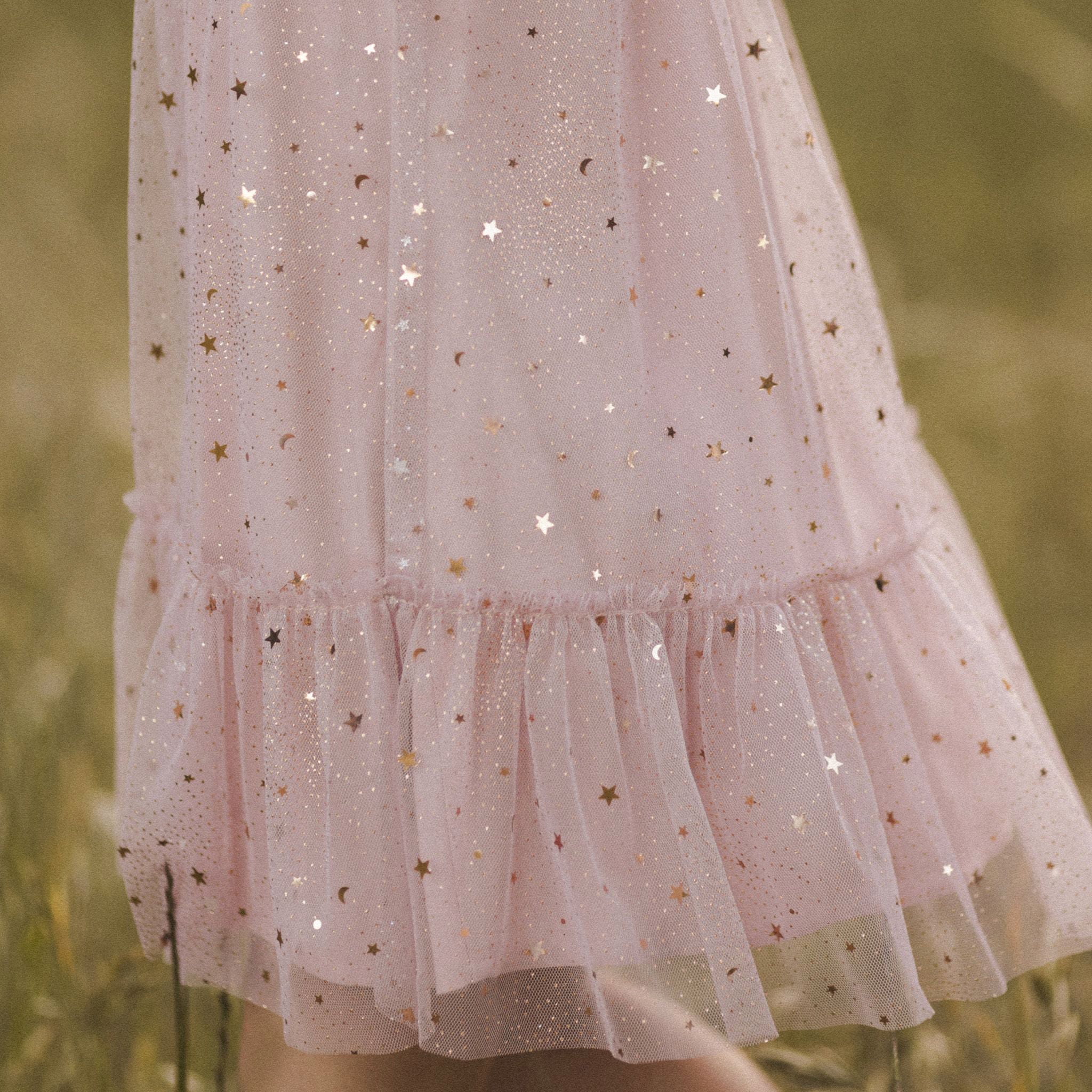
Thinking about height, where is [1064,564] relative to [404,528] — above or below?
below

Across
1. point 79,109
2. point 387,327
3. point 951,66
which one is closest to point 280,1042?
point 387,327

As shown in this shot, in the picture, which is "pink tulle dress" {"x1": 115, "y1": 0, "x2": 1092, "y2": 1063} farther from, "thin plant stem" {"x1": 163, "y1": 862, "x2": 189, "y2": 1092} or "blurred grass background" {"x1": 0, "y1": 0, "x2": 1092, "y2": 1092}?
"blurred grass background" {"x1": 0, "y1": 0, "x2": 1092, "y2": 1092}

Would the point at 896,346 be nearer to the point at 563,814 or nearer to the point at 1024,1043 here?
the point at 1024,1043

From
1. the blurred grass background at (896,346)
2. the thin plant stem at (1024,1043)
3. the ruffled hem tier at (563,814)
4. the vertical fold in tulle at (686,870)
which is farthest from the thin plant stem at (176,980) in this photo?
the thin plant stem at (1024,1043)

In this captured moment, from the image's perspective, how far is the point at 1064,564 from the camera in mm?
1451

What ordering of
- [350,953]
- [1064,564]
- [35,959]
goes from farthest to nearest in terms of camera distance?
[1064,564]
[35,959]
[350,953]

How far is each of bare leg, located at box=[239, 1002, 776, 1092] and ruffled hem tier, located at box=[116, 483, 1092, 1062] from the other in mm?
39

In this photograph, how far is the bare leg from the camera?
1.75ft

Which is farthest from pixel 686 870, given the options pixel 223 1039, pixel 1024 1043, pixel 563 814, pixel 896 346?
pixel 896 346

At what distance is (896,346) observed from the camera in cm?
143

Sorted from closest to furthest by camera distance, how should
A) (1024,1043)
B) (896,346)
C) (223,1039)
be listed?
(223,1039)
(1024,1043)
(896,346)

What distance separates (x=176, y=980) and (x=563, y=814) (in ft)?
0.73

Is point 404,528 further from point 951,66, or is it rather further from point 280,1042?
point 951,66

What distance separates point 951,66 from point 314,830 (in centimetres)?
133
